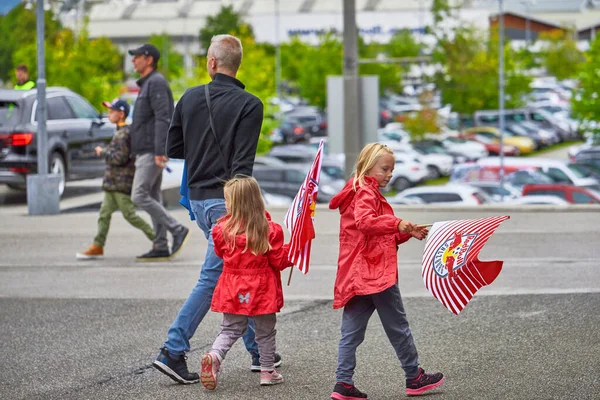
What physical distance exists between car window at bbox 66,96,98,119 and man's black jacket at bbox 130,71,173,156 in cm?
872

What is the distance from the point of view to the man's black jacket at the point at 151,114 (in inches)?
374

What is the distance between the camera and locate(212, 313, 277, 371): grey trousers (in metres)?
5.72

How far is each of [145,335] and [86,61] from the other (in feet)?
127

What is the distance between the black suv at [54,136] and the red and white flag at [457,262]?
11441 millimetres

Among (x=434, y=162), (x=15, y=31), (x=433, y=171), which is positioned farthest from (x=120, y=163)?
(x=15, y=31)

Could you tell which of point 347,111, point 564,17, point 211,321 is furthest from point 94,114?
point 564,17

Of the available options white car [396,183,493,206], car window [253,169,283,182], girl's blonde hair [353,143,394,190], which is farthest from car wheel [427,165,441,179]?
girl's blonde hair [353,143,394,190]

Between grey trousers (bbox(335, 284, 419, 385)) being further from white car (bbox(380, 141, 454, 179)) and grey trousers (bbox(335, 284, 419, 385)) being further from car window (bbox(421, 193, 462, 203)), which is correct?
white car (bbox(380, 141, 454, 179))

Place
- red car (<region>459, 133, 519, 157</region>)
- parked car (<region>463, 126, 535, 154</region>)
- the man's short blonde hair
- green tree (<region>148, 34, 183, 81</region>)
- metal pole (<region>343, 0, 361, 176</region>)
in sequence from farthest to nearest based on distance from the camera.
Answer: green tree (<region>148, 34, 183, 81</region>), parked car (<region>463, 126, 535, 154</region>), red car (<region>459, 133, 519, 157</region>), metal pole (<region>343, 0, 361, 176</region>), the man's short blonde hair

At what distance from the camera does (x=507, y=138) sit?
5819 centimetres

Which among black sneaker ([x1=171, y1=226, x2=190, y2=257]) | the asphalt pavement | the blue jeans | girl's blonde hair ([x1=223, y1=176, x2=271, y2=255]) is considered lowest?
the asphalt pavement

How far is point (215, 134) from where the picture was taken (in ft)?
19.5

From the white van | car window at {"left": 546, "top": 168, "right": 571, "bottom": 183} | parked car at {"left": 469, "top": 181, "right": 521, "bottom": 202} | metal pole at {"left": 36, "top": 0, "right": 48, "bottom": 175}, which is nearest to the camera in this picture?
metal pole at {"left": 36, "top": 0, "right": 48, "bottom": 175}

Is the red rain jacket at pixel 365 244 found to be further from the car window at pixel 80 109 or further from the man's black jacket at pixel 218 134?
the car window at pixel 80 109
